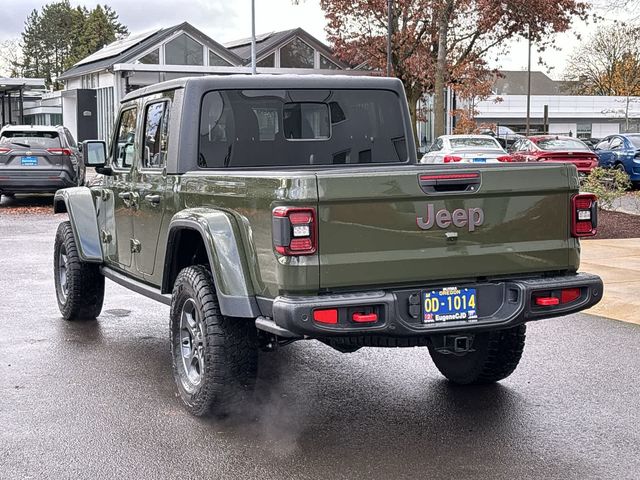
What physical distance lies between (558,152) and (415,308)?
21.8 meters

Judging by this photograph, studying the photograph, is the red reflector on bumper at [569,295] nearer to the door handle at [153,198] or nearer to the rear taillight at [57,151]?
the door handle at [153,198]

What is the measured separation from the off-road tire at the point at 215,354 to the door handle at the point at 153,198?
0.79m

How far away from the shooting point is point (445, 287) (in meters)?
4.97

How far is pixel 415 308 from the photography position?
15.9 ft

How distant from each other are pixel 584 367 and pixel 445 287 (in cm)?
226

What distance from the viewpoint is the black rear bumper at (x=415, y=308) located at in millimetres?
4645

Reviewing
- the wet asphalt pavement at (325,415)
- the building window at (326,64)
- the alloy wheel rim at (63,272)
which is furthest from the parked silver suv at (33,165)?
the building window at (326,64)

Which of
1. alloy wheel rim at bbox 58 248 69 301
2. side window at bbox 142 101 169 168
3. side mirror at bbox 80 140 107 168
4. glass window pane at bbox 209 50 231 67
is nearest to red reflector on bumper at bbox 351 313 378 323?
side window at bbox 142 101 169 168

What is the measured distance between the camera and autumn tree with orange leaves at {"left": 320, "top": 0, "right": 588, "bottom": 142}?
37188 mm

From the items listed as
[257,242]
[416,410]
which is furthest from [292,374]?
[257,242]

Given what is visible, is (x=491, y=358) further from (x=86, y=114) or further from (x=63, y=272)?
(x=86, y=114)

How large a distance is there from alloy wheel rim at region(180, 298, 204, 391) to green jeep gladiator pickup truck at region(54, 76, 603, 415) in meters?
0.01

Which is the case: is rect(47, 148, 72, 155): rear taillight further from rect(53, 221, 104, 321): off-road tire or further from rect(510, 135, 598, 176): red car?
rect(53, 221, 104, 321): off-road tire

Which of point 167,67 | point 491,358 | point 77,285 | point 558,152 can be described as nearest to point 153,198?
point 77,285
